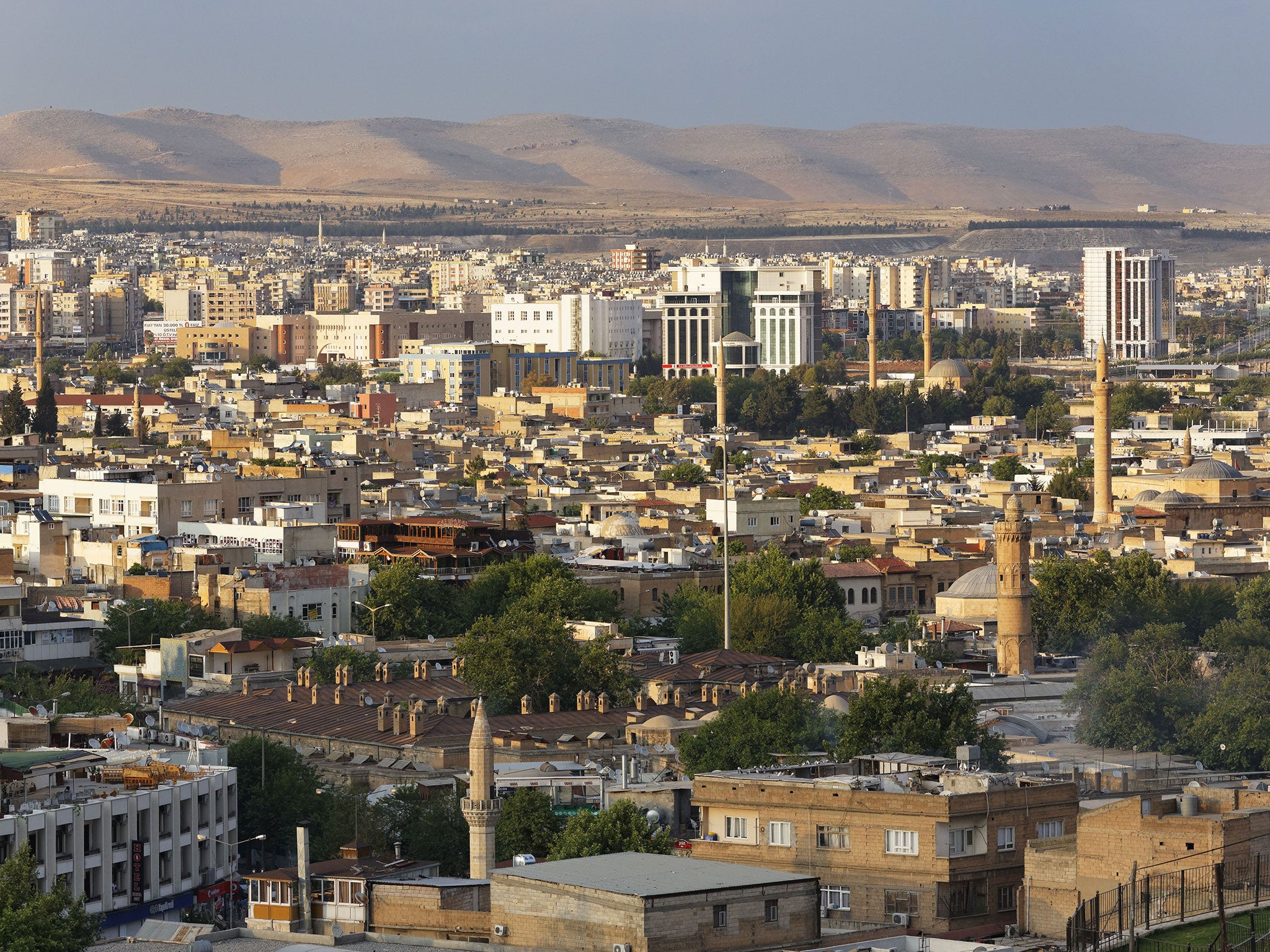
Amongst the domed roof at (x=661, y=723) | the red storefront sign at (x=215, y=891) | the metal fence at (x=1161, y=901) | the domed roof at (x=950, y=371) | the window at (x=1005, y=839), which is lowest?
the red storefront sign at (x=215, y=891)

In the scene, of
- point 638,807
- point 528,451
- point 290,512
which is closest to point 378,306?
point 528,451

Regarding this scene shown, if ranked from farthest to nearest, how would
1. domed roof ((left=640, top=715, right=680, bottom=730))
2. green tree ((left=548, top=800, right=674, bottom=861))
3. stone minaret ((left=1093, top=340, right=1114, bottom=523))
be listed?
1. stone minaret ((left=1093, top=340, right=1114, bottom=523))
2. domed roof ((left=640, top=715, right=680, bottom=730))
3. green tree ((left=548, top=800, right=674, bottom=861))

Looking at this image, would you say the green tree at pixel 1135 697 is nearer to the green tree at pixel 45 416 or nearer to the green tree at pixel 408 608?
the green tree at pixel 408 608

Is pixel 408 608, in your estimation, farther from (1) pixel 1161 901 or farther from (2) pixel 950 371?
(2) pixel 950 371

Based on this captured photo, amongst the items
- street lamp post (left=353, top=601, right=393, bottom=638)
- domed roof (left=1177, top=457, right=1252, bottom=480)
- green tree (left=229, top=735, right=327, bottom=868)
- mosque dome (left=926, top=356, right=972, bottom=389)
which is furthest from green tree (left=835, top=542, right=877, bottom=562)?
mosque dome (left=926, top=356, right=972, bottom=389)

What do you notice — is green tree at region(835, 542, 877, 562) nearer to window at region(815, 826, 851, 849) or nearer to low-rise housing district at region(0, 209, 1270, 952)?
low-rise housing district at region(0, 209, 1270, 952)

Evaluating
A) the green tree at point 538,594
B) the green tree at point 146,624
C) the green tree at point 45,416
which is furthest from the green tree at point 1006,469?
the green tree at point 146,624
